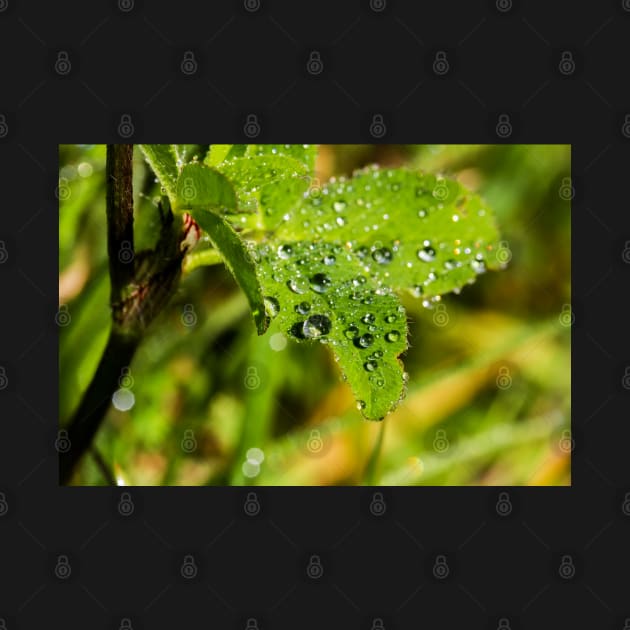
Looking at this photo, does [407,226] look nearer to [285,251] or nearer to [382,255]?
[382,255]

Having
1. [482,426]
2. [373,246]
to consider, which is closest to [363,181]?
[373,246]

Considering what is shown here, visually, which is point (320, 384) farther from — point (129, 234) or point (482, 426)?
point (129, 234)

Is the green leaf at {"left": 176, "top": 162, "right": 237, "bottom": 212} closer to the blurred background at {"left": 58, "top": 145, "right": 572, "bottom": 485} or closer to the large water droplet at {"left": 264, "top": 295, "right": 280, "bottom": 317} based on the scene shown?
the large water droplet at {"left": 264, "top": 295, "right": 280, "bottom": 317}

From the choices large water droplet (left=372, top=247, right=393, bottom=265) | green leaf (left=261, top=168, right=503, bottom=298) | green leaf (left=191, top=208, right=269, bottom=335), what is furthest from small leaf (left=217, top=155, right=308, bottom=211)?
large water droplet (left=372, top=247, right=393, bottom=265)

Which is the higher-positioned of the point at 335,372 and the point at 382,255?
the point at 382,255

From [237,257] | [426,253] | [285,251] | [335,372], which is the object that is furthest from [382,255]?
[335,372]
